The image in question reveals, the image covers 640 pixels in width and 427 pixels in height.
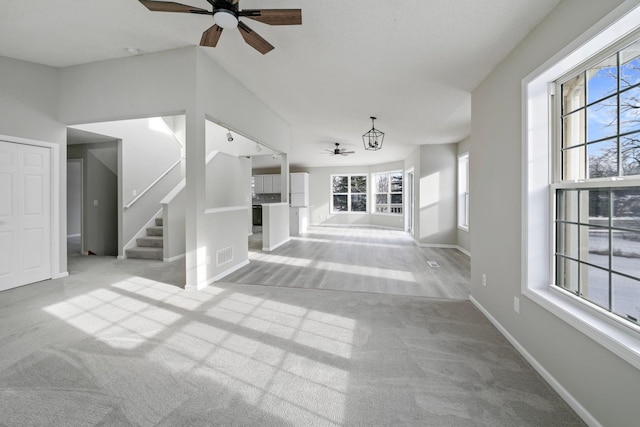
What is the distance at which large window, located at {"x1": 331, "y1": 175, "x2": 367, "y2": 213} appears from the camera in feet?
37.5

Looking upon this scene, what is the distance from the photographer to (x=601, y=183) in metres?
1.60

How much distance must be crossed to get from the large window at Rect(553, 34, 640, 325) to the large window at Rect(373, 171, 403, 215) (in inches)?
324

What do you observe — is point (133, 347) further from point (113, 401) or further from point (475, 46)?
point (475, 46)

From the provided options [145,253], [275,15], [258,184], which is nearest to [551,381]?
[275,15]

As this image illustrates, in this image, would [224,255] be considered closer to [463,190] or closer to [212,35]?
[212,35]

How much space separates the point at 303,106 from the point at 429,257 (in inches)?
150

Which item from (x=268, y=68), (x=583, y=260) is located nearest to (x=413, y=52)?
(x=268, y=68)

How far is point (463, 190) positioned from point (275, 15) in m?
5.99

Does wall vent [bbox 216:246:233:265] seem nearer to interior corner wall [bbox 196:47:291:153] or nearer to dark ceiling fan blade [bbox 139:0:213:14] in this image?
interior corner wall [bbox 196:47:291:153]

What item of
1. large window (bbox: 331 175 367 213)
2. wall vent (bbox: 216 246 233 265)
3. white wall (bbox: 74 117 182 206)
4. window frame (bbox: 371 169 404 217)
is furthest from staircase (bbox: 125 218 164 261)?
window frame (bbox: 371 169 404 217)

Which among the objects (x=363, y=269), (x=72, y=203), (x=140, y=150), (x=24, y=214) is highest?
(x=140, y=150)

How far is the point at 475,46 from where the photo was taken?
2.53 meters

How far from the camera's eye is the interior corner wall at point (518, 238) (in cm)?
138

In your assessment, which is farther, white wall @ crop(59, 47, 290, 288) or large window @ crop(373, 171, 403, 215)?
large window @ crop(373, 171, 403, 215)
